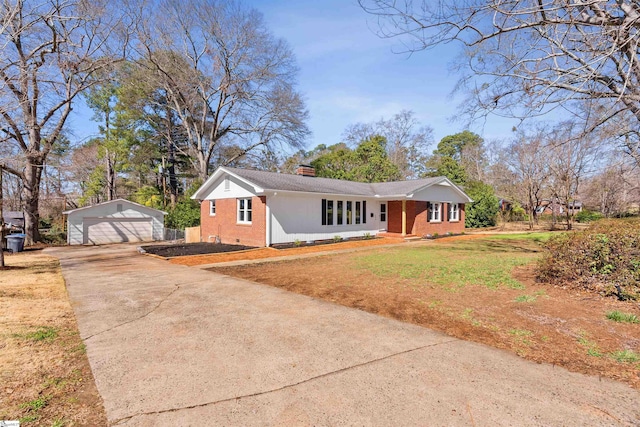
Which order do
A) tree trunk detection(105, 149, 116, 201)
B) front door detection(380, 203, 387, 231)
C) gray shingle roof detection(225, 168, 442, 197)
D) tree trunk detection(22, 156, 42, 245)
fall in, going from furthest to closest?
tree trunk detection(105, 149, 116, 201) → front door detection(380, 203, 387, 231) → tree trunk detection(22, 156, 42, 245) → gray shingle roof detection(225, 168, 442, 197)

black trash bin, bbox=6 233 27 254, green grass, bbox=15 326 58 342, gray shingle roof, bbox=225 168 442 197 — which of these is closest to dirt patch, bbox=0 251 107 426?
green grass, bbox=15 326 58 342

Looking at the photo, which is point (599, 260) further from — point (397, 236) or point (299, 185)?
point (397, 236)

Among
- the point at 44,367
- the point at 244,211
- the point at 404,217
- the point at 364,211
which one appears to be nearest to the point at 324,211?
the point at 364,211

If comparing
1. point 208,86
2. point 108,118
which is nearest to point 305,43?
point 208,86

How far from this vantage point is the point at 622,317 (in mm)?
4902

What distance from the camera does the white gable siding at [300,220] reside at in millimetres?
15734

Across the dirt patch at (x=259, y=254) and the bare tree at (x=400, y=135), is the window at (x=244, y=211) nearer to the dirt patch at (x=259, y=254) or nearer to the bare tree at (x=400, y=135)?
the dirt patch at (x=259, y=254)

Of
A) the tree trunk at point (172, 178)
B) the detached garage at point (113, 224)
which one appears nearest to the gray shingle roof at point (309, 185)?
the detached garage at point (113, 224)

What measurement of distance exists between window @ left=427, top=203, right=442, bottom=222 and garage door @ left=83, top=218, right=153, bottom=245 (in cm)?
1983

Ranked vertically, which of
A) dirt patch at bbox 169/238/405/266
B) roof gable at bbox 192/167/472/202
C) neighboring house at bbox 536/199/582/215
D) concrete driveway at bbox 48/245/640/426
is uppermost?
roof gable at bbox 192/167/472/202

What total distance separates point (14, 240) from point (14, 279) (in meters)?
10.6

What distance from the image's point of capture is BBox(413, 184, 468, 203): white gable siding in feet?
69.3

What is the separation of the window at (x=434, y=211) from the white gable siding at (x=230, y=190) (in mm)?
12443

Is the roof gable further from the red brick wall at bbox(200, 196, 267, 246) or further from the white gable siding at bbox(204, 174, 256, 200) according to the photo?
the red brick wall at bbox(200, 196, 267, 246)
